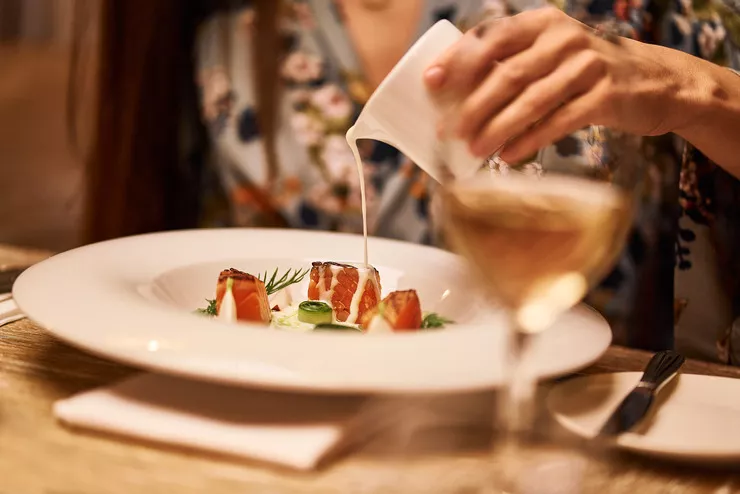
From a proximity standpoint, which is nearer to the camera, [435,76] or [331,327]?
[435,76]

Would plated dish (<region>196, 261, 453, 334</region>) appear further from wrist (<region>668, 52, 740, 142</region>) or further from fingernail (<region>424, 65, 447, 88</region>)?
wrist (<region>668, 52, 740, 142</region>)

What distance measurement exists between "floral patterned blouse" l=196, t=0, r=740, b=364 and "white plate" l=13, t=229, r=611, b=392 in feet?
1.81

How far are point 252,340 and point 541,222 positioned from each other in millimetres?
280

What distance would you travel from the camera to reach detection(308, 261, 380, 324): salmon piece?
971mm

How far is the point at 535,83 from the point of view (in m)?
0.76

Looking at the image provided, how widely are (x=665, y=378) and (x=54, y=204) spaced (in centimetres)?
248

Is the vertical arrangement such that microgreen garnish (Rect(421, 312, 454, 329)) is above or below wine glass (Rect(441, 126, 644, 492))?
below

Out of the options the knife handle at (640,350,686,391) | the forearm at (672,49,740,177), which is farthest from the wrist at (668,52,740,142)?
the knife handle at (640,350,686,391)

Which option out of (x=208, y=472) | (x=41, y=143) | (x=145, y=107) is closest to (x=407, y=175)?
(x=145, y=107)

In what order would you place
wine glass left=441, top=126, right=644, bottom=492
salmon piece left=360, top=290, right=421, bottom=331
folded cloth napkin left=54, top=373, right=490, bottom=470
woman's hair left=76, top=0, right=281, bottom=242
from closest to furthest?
wine glass left=441, top=126, right=644, bottom=492 → folded cloth napkin left=54, top=373, right=490, bottom=470 → salmon piece left=360, top=290, right=421, bottom=331 → woman's hair left=76, top=0, right=281, bottom=242

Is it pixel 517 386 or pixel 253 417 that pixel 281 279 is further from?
pixel 517 386

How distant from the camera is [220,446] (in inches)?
24.8

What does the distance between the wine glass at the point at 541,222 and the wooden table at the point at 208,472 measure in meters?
0.10

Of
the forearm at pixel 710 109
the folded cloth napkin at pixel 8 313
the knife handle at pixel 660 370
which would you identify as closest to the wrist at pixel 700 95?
the forearm at pixel 710 109
